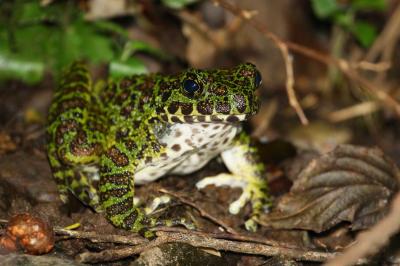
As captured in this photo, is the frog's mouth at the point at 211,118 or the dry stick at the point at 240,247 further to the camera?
the frog's mouth at the point at 211,118

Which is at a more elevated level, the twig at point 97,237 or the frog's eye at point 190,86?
the frog's eye at point 190,86

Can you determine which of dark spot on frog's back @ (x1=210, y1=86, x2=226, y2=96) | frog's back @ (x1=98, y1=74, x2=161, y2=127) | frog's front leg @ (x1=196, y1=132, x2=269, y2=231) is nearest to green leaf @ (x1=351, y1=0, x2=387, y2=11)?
frog's front leg @ (x1=196, y1=132, x2=269, y2=231)

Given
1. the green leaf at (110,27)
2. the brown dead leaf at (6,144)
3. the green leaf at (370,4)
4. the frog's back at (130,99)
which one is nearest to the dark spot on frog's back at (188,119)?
the frog's back at (130,99)

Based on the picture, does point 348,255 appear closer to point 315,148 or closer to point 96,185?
point 96,185

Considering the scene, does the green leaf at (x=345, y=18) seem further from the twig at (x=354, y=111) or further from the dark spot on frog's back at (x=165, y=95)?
the dark spot on frog's back at (x=165, y=95)

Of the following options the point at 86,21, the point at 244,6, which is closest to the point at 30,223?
the point at 86,21

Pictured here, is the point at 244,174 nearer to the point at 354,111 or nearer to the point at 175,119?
the point at 175,119

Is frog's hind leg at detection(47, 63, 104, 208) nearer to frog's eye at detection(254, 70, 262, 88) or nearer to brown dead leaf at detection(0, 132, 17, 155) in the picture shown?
brown dead leaf at detection(0, 132, 17, 155)
